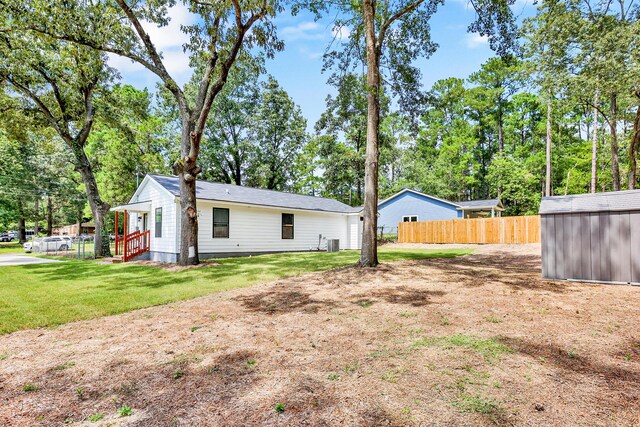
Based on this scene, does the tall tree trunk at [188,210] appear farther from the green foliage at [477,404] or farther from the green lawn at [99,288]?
the green foliage at [477,404]

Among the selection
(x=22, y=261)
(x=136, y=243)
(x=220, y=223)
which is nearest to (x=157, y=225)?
(x=136, y=243)

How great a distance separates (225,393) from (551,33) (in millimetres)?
17291

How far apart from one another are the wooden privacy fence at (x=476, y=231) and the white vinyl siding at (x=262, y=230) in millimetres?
6456

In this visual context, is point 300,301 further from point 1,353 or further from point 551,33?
point 551,33

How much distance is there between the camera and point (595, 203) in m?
6.66

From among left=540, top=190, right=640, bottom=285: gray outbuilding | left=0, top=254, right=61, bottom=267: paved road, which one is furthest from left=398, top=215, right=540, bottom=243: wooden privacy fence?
left=0, top=254, right=61, bottom=267: paved road

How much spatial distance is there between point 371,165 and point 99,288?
7.59 metres

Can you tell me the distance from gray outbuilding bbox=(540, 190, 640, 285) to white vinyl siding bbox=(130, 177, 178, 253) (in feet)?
41.6

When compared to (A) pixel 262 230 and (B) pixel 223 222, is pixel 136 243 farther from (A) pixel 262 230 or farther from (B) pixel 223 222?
(A) pixel 262 230

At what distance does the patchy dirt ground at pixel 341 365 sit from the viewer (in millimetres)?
2314

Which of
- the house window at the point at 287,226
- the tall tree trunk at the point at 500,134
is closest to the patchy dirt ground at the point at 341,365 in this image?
the house window at the point at 287,226

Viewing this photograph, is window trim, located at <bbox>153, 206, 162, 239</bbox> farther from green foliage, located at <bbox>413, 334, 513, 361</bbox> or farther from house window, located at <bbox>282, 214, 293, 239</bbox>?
green foliage, located at <bbox>413, 334, 513, 361</bbox>

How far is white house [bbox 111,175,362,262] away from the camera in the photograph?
14.0m

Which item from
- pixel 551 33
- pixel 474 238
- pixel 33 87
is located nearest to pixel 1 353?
pixel 33 87
